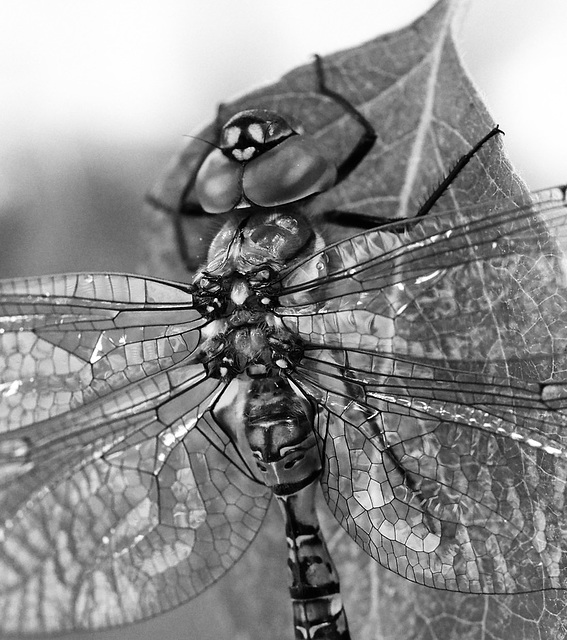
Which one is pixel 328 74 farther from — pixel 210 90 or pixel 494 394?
pixel 210 90

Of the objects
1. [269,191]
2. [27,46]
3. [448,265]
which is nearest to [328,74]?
[269,191]

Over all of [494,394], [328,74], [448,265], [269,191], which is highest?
[328,74]

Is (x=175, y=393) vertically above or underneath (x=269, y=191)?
underneath

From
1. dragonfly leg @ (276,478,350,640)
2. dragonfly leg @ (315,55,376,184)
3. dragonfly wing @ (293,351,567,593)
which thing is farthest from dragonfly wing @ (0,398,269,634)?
dragonfly leg @ (315,55,376,184)

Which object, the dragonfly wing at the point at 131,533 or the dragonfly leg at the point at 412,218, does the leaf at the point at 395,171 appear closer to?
the dragonfly leg at the point at 412,218

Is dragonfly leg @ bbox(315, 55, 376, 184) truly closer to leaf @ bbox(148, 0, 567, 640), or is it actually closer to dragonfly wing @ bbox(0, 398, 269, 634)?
leaf @ bbox(148, 0, 567, 640)

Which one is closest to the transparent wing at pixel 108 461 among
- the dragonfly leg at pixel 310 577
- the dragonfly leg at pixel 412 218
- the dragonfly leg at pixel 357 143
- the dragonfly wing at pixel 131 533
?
the dragonfly wing at pixel 131 533

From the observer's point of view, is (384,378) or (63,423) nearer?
(384,378)

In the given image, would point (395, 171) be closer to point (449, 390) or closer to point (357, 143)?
point (357, 143)

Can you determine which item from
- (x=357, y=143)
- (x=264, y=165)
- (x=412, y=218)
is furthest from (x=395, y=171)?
(x=412, y=218)
